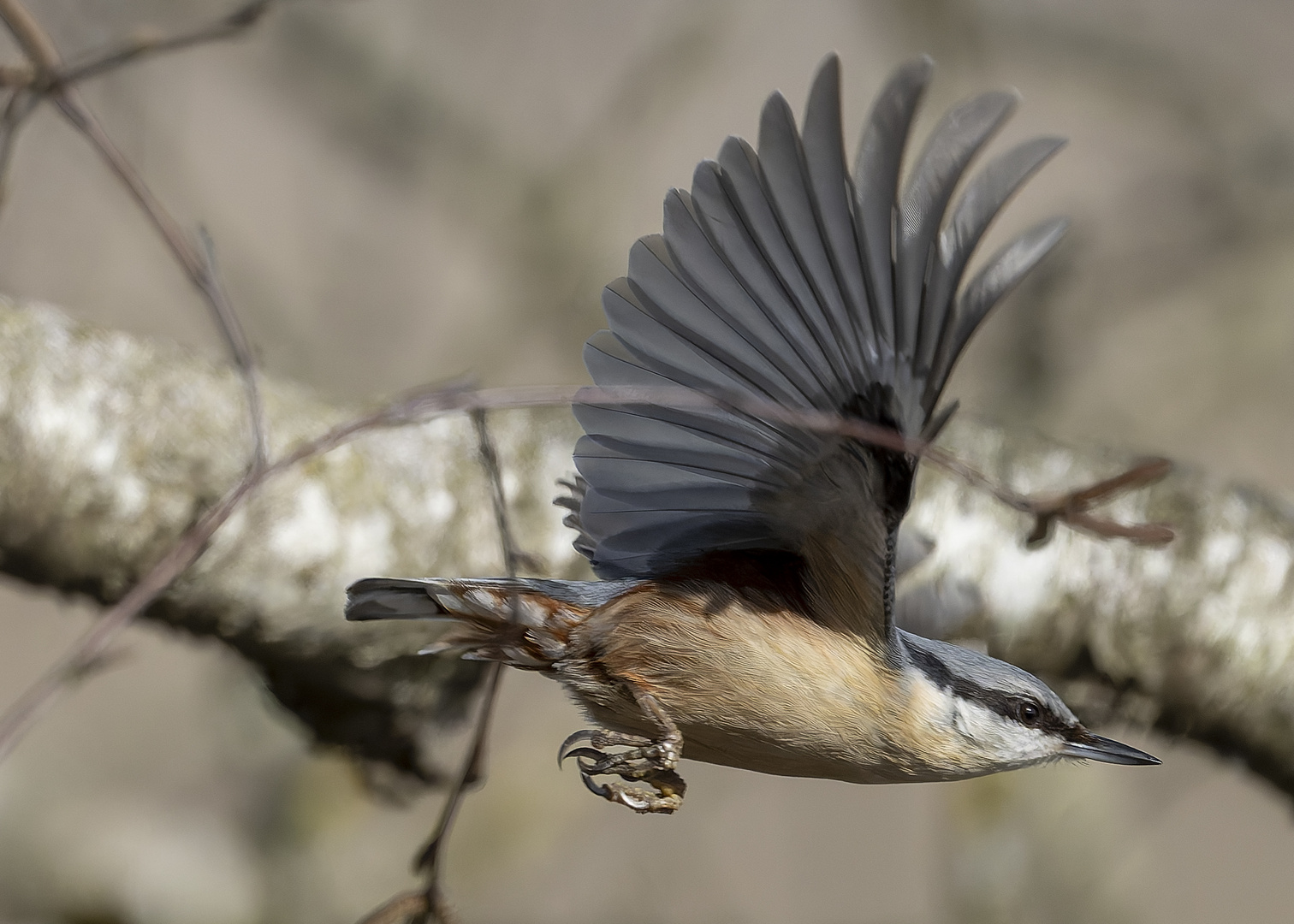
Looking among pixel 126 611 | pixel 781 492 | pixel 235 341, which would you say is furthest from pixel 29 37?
pixel 781 492

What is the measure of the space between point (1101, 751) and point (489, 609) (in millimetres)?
939

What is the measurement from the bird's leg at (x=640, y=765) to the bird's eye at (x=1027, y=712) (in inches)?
20.9

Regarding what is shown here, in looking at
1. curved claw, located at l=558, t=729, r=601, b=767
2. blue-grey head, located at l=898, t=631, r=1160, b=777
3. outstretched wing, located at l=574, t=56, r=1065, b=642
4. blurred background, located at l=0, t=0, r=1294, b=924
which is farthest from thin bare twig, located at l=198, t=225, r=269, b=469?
blurred background, located at l=0, t=0, r=1294, b=924

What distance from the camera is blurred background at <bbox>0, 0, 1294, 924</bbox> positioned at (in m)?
3.09

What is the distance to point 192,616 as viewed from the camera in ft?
7.58

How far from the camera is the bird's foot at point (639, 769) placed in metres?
1.39

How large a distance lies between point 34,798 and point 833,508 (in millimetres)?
2315

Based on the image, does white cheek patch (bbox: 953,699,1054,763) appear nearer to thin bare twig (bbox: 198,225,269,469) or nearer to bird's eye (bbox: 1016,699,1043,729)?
bird's eye (bbox: 1016,699,1043,729)

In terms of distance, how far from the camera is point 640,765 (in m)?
1.42

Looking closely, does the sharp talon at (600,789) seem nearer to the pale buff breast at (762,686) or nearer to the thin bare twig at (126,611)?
the pale buff breast at (762,686)

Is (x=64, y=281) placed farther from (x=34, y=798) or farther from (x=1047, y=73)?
A: (x=1047, y=73)

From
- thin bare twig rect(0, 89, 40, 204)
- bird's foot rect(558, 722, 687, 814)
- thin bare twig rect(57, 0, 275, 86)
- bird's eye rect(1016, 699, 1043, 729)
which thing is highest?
thin bare twig rect(57, 0, 275, 86)

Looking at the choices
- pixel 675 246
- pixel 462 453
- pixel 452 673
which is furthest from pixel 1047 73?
pixel 675 246

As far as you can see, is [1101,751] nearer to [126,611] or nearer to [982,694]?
[982,694]
